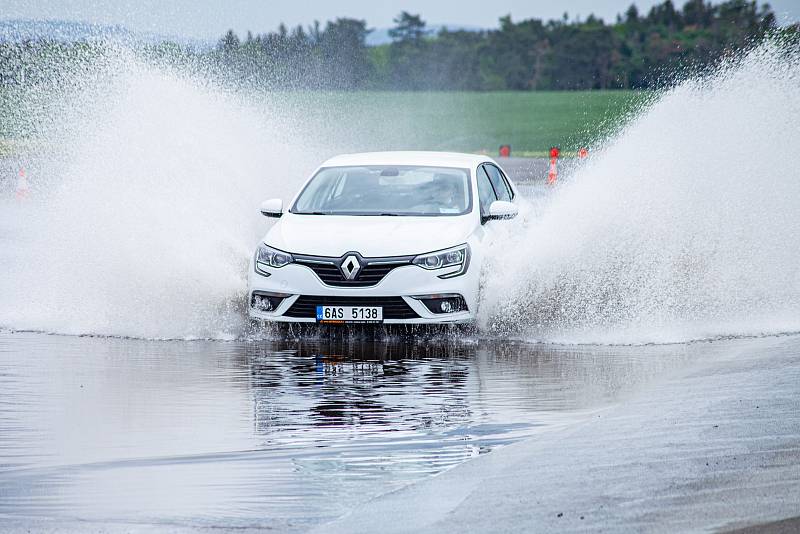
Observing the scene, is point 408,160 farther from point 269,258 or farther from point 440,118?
point 440,118

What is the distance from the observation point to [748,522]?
5621 mm

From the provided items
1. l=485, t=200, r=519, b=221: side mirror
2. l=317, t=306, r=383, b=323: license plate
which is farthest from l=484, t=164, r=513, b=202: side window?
l=317, t=306, r=383, b=323: license plate

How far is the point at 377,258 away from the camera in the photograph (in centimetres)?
1167

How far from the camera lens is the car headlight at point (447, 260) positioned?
11742 mm

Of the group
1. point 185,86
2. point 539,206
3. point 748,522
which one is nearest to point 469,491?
point 748,522

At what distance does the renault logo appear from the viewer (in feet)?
38.1

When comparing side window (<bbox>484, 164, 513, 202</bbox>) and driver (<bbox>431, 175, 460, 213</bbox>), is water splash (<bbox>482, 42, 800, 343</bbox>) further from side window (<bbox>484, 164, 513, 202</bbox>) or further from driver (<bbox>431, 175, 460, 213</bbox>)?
driver (<bbox>431, 175, 460, 213</bbox>)

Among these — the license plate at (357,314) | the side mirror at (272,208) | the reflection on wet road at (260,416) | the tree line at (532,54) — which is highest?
the tree line at (532,54)

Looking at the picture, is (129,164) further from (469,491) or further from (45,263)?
(469,491)

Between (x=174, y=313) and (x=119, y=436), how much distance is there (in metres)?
5.15

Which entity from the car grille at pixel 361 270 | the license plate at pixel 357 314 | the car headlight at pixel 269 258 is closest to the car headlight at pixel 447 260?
the car grille at pixel 361 270

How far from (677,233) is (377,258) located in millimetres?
3183

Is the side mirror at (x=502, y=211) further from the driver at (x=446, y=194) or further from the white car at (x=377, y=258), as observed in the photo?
the driver at (x=446, y=194)

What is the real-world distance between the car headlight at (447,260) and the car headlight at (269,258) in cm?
101
